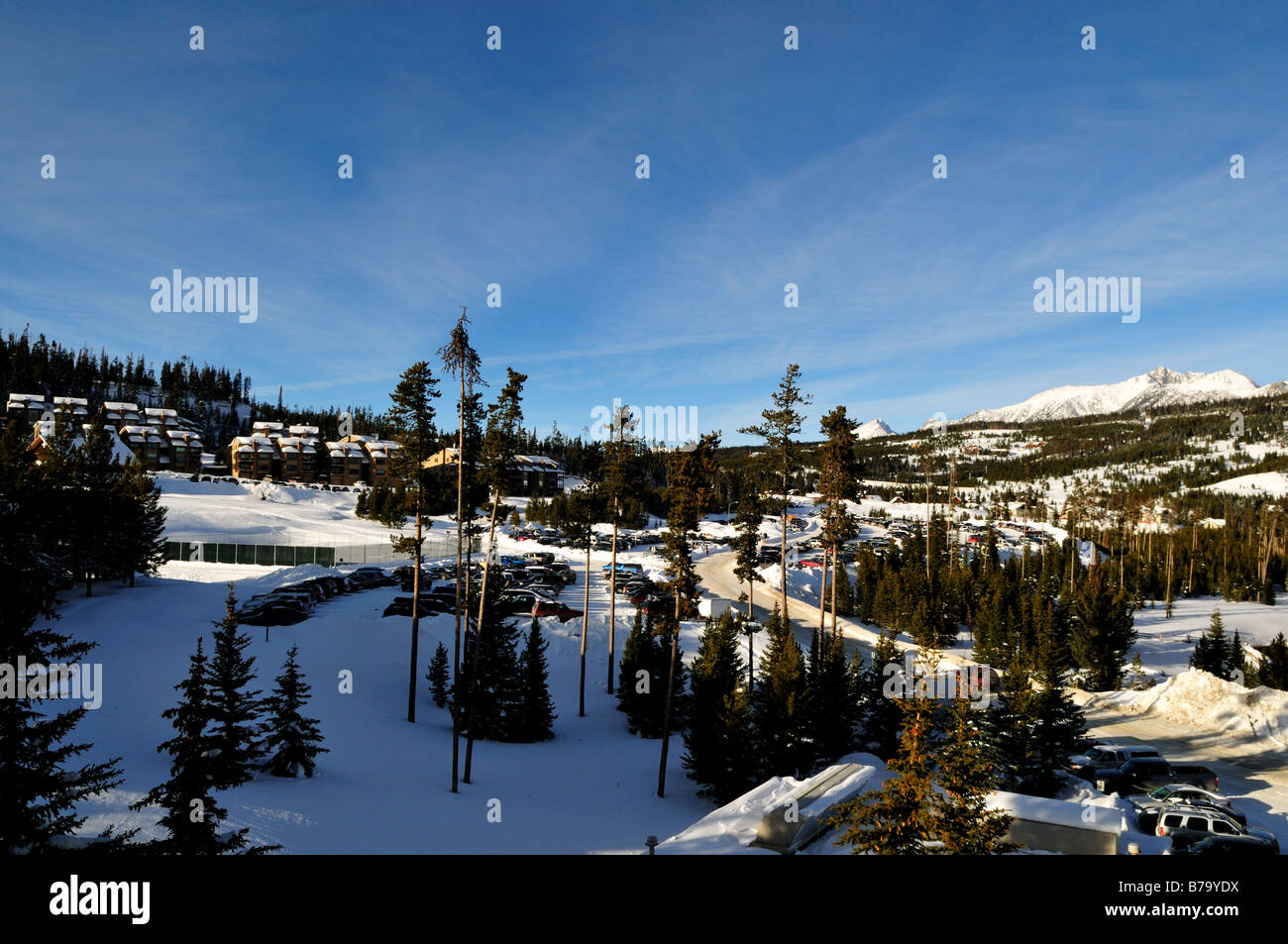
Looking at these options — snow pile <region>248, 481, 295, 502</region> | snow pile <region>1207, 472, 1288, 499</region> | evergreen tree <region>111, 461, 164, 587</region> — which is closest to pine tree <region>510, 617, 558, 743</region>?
evergreen tree <region>111, 461, 164, 587</region>

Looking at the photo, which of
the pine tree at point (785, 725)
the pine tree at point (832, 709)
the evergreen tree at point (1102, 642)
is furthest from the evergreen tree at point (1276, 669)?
the pine tree at point (785, 725)

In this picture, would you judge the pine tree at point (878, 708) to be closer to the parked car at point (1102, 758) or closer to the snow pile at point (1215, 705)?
the parked car at point (1102, 758)

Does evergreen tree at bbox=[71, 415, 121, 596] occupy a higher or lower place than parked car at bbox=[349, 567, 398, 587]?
higher

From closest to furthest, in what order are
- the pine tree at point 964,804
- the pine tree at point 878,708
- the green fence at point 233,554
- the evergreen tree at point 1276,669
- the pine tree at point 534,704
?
the pine tree at point 964,804, the pine tree at point 878,708, the pine tree at point 534,704, the evergreen tree at point 1276,669, the green fence at point 233,554

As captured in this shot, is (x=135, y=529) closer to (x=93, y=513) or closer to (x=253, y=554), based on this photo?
(x=93, y=513)

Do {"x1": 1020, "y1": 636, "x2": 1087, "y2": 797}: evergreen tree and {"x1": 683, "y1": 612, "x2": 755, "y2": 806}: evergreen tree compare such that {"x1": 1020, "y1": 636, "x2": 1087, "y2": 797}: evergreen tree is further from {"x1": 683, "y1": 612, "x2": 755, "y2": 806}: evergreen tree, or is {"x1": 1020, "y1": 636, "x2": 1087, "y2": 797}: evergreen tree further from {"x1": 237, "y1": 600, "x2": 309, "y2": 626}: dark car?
{"x1": 237, "y1": 600, "x2": 309, "y2": 626}: dark car
